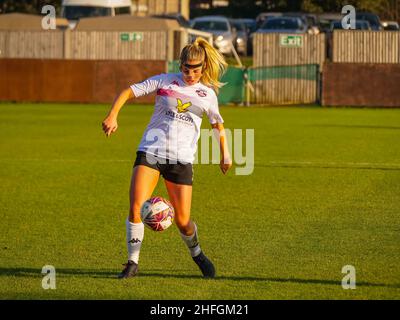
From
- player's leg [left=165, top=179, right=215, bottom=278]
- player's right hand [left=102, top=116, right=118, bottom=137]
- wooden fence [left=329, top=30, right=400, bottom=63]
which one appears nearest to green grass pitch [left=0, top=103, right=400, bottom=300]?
player's leg [left=165, top=179, right=215, bottom=278]

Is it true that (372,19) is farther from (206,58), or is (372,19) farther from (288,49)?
(206,58)

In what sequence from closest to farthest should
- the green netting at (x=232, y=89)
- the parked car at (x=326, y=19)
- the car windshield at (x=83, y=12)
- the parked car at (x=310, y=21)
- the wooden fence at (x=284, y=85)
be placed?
the green netting at (x=232, y=89)
the wooden fence at (x=284, y=85)
the parked car at (x=310, y=21)
the car windshield at (x=83, y=12)
the parked car at (x=326, y=19)

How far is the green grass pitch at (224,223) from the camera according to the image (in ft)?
31.1

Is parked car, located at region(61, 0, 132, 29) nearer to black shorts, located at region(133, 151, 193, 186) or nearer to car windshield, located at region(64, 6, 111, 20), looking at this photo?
car windshield, located at region(64, 6, 111, 20)

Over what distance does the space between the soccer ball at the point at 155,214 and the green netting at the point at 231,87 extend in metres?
30.1

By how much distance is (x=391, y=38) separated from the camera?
4206 cm

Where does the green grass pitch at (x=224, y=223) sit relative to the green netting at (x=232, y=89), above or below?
below

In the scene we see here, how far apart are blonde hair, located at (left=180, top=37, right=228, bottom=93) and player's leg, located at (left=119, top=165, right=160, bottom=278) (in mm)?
935

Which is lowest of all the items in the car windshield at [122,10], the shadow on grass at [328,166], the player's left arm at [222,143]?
the shadow on grass at [328,166]

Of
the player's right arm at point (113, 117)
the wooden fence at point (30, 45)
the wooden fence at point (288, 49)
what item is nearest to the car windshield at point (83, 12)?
the wooden fence at point (30, 45)

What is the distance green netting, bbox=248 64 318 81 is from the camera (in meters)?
40.1

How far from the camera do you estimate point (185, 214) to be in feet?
32.2

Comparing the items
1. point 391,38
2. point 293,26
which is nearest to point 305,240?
point 391,38

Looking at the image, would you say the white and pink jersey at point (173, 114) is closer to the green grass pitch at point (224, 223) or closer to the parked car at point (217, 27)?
the green grass pitch at point (224, 223)
